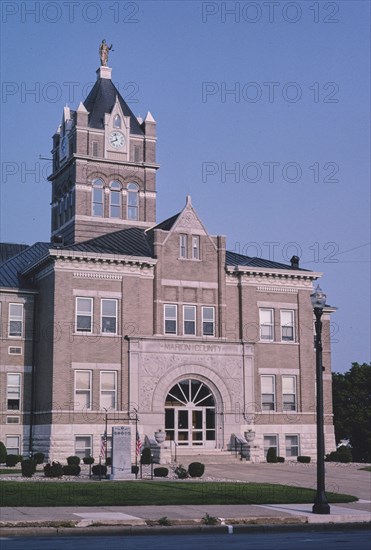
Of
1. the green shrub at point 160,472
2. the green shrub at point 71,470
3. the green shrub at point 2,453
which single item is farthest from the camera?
the green shrub at point 2,453

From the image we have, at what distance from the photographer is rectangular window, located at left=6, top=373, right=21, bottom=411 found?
50.5 meters

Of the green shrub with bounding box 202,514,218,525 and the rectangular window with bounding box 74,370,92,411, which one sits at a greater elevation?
the rectangular window with bounding box 74,370,92,411

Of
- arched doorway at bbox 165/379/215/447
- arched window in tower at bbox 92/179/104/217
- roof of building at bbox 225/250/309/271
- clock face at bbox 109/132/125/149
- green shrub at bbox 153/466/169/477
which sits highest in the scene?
clock face at bbox 109/132/125/149

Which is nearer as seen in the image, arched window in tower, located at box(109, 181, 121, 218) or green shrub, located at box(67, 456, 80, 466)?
green shrub, located at box(67, 456, 80, 466)

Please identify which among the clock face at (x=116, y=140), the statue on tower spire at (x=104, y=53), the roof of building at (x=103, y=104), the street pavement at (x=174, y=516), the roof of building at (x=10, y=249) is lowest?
the street pavement at (x=174, y=516)

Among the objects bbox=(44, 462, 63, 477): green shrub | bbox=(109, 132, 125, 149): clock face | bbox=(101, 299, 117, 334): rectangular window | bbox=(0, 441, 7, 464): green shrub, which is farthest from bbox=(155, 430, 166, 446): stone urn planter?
bbox=(109, 132, 125, 149): clock face

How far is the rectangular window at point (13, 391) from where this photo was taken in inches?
1989

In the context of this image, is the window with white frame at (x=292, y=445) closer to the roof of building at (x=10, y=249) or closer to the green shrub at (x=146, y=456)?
the green shrub at (x=146, y=456)

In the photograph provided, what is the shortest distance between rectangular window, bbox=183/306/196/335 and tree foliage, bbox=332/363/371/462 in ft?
63.7

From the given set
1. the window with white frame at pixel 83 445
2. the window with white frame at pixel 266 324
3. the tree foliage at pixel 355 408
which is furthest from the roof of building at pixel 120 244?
the tree foliage at pixel 355 408

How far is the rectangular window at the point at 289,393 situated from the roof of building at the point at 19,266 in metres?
17.0

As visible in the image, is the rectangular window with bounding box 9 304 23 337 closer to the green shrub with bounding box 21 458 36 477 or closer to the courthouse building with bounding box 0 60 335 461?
the courthouse building with bounding box 0 60 335 461

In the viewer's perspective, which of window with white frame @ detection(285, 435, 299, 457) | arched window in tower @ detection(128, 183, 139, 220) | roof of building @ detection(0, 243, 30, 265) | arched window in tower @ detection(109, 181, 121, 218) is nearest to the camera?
window with white frame @ detection(285, 435, 299, 457)

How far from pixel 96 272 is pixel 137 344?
4.82 metres
